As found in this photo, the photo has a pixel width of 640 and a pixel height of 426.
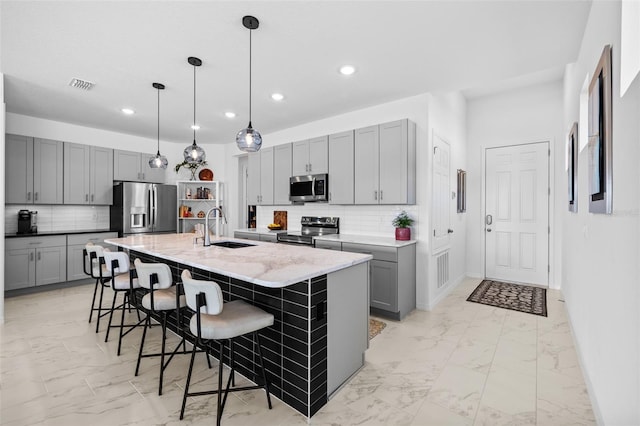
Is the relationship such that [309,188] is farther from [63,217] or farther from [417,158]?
[63,217]

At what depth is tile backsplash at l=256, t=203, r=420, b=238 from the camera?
14.2 feet

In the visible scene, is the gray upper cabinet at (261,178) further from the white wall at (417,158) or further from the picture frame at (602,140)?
the picture frame at (602,140)

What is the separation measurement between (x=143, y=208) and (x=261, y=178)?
2211 mm

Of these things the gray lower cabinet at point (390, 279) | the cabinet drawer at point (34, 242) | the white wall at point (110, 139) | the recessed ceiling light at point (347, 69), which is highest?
the recessed ceiling light at point (347, 69)

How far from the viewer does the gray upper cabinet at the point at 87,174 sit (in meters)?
5.27

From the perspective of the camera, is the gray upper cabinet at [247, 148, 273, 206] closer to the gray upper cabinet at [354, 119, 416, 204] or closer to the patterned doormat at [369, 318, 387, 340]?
the gray upper cabinet at [354, 119, 416, 204]

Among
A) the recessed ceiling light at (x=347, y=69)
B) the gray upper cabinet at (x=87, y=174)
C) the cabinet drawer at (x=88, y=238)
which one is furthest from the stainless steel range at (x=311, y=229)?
the gray upper cabinet at (x=87, y=174)

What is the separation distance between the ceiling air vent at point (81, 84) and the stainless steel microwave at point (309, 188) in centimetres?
284

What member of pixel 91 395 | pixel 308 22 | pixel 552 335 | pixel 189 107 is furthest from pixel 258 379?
pixel 189 107

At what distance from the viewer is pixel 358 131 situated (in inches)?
169

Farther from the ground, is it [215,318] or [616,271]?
[616,271]

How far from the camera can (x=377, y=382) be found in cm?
234

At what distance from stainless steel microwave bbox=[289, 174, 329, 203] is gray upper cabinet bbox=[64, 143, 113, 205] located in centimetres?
343

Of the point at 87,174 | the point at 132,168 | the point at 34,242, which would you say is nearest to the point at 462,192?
the point at 132,168
